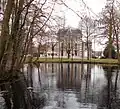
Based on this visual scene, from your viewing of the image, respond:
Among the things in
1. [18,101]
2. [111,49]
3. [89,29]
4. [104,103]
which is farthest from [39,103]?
[89,29]

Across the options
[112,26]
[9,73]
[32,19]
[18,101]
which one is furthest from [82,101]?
[112,26]

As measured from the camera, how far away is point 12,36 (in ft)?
69.7

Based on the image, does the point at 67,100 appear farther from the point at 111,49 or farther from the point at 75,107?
the point at 111,49

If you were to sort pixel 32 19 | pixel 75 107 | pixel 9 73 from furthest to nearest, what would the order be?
1. pixel 32 19
2. pixel 9 73
3. pixel 75 107

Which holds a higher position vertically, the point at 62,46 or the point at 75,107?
the point at 62,46

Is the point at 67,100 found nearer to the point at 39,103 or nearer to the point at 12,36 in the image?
the point at 39,103

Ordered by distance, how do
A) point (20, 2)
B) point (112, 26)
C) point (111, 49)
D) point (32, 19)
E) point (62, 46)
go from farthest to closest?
point (62, 46), point (111, 49), point (112, 26), point (32, 19), point (20, 2)

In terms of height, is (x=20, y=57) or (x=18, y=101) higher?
(x=20, y=57)

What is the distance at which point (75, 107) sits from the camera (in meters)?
11.3

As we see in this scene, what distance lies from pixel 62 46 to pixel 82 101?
230 ft

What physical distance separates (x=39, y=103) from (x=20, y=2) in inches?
411

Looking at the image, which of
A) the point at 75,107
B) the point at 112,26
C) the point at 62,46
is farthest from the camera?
the point at 62,46

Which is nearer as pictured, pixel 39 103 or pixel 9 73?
pixel 39 103

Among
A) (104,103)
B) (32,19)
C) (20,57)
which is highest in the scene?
(32,19)
